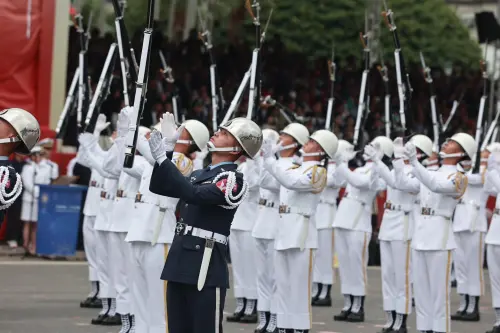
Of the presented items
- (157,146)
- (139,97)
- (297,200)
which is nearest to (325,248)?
(297,200)

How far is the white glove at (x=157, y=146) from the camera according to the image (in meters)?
8.19

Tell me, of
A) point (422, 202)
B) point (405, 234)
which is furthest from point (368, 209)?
point (422, 202)

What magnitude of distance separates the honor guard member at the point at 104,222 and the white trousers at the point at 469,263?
4.78m

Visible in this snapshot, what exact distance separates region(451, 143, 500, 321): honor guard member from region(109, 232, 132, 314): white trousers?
493 cm

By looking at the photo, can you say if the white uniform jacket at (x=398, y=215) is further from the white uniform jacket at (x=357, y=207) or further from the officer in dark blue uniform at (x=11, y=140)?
the officer in dark blue uniform at (x=11, y=140)

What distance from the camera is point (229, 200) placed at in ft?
28.7

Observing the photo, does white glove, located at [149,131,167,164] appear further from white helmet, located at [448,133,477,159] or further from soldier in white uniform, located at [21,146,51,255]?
soldier in white uniform, located at [21,146,51,255]

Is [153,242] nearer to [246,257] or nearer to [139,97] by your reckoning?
[139,97]

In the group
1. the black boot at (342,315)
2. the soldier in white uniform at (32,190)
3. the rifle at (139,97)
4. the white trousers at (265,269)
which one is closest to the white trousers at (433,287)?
the white trousers at (265,269)

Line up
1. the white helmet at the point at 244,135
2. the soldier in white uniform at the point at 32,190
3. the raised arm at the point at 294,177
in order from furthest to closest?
the soldier in white uniform at the point at 32,190 → the raised arm at the point at 294,177 → the white helmet at the point at 244,135

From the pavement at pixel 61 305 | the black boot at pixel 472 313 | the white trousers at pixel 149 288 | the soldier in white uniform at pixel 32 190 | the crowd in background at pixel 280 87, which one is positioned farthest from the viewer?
the crowd in background at pixel 280 87

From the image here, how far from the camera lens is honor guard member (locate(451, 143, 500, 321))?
16172mm

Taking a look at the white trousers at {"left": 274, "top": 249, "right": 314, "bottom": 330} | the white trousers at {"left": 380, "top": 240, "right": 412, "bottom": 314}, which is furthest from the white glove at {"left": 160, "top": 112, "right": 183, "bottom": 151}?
the white trousers at {"left": 380, "top": 240, "right": 412, "bottom": 314}

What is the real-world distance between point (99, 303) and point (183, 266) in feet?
21.3
